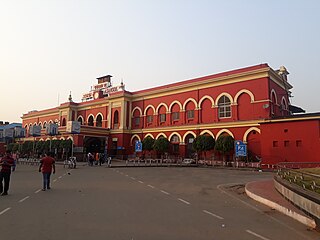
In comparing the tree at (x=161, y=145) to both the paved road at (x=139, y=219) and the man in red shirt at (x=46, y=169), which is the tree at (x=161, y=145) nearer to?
the man in red shirt at (x=46, y=169)

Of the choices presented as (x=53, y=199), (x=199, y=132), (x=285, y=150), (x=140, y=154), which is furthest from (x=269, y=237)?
(x=140, y=154)

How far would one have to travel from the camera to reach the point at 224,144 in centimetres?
3322

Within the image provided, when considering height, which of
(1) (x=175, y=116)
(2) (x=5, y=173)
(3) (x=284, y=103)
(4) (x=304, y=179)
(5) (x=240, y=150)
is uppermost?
(3) (x=284, y=103)

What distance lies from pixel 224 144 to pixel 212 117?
20.9ft

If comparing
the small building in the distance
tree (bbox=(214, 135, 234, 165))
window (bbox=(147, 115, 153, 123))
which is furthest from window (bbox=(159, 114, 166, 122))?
tree (bbox=(214, 135, 234, 165))

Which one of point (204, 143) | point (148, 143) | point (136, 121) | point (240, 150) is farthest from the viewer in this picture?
point (136, 121)

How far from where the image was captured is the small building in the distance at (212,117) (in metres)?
28.8

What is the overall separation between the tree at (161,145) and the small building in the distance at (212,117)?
1.93 metres

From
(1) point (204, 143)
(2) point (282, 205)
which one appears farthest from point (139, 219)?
(1) point (204, 143)

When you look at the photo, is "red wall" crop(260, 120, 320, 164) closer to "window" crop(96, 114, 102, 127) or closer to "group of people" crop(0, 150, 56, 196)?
"group of people" crop(0, 150, 56, 196)

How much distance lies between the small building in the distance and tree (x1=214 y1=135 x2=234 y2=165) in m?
2.07

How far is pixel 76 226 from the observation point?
6.30 m

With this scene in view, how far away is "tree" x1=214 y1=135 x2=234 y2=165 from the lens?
33.2 metres

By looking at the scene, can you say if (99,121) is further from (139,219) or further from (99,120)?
(139,219)
